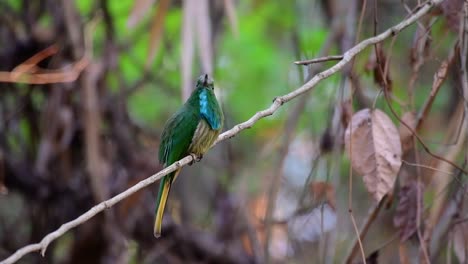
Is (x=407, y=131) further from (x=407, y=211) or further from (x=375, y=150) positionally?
(x=375, y=150)

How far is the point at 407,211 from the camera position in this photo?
3.14m

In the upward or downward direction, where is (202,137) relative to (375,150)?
upward

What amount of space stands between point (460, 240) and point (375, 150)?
2.04ft

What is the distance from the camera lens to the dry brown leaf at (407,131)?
3.12m

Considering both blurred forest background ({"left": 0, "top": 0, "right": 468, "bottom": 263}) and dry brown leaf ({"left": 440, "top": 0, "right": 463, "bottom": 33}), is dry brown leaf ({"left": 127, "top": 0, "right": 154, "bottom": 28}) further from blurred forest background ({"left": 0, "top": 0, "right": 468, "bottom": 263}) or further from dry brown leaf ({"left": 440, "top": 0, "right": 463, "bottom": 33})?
dry brown leaf ({"left": 440, "top": 0, "right": 463, "bottom": 33})

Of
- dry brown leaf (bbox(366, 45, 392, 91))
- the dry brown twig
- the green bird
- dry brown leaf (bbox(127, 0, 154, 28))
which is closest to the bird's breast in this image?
the green bird

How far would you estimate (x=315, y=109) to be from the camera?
6.20 meters

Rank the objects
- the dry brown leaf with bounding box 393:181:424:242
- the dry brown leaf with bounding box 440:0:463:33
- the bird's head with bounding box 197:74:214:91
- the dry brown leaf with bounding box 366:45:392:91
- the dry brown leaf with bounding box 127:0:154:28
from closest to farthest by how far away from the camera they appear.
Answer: the dry brown leaf with bounding box 366:45:392:91 → the dry brown leaf with bounding box 393:181:424:242 → the dry brown leaf with bounding box 440:0:463:33 → the bird's head with bounding box 197:74:214:91 → the dry brown leaf with bounding box 127:0:154:28

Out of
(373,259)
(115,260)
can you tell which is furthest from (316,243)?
(373,259)

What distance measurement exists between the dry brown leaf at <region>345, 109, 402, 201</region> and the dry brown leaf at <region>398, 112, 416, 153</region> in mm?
301

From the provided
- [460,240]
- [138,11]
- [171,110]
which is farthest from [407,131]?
[171,110]

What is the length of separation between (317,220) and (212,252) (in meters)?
1.01

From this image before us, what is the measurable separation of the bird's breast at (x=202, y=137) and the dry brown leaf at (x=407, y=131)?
754mm

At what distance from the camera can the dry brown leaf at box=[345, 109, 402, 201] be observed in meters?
2.74
